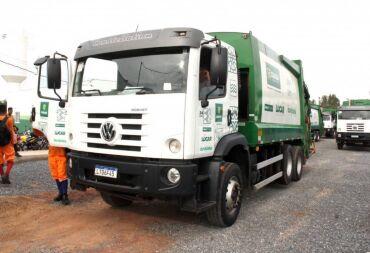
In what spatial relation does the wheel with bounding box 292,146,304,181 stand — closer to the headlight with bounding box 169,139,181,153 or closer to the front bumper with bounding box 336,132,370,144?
the headlight with bounding box 169,139,181,153

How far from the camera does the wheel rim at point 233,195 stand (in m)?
5.05

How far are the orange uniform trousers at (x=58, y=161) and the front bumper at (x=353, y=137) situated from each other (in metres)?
16.6

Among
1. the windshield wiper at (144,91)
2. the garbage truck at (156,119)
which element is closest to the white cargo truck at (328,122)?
the garbage truck at (156,119)

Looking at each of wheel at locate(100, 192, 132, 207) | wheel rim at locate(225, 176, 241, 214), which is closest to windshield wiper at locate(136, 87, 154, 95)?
wheel rim at locate(225, 176, 241, 214)

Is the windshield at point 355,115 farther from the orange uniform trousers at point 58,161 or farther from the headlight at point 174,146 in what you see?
the headlight at point 174,146

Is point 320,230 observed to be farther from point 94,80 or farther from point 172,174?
point 94,80

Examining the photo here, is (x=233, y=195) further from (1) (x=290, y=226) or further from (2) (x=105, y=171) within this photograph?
(2) (x=105, y=171)

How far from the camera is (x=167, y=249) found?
4.28 meters

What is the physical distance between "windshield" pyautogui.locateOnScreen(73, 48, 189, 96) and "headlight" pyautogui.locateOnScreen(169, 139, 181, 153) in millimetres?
593

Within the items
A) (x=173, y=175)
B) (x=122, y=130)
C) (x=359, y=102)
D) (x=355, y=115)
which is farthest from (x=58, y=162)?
(x=359, y=102)

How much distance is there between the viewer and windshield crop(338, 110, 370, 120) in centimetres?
1850

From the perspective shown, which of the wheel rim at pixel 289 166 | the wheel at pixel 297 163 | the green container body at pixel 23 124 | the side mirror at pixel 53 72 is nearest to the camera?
the side mirror at pixel 53 72

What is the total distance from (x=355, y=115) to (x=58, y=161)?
1695cm

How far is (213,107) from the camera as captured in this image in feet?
15.3
